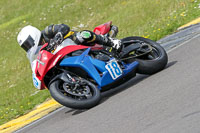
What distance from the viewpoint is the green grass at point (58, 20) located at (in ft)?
37.8

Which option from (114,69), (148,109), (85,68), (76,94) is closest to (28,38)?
(85,68)

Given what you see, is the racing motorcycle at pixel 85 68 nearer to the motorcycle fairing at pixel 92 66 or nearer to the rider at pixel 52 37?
the motorcycle fairing at pixel 92 66

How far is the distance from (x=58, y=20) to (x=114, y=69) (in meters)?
19.2

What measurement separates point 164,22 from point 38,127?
7433 millimetres

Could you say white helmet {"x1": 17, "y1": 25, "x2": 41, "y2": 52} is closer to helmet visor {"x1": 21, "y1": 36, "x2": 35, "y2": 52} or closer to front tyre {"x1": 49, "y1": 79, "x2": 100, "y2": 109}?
helmet visor {"x1": 21, "y1": 36, "x2": 35, "y2": 52}

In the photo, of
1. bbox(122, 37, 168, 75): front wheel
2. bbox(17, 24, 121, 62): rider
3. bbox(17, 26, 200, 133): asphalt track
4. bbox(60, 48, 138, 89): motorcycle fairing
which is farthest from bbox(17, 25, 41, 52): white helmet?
bbox(122, 37, 168, 75): front wheel

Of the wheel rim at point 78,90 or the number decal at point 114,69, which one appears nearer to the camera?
the wheel rim at point 78,90

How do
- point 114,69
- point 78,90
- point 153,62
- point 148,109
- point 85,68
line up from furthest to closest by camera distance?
point 153,62 < point 114,69 < point 85,68 < point 78,90 < point 148,109

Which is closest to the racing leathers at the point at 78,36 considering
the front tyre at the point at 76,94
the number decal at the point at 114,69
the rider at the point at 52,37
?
the rider at the point at 52,37

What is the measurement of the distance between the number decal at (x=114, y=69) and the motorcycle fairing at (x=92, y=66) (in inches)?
2.0

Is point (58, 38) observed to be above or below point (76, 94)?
above

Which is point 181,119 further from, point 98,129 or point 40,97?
point 40,97

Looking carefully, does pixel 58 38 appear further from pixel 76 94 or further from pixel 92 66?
pixel 76 94

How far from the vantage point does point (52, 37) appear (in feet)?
22.9
